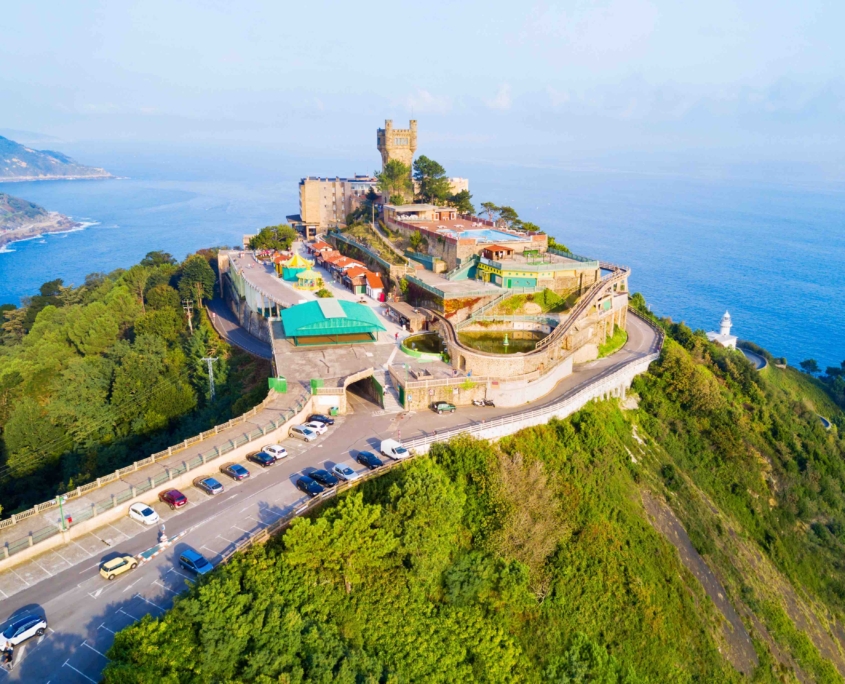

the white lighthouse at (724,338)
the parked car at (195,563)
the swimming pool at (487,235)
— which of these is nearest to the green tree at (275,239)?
the swimming pool at (487,235)

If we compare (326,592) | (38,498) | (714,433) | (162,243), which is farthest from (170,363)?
(162,243)

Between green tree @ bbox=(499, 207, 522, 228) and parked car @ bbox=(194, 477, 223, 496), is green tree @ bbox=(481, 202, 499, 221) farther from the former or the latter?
parked car @ bbox=(194, 477, 223, 496)

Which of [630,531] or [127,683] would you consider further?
[630,531]

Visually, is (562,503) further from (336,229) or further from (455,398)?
(336,229)

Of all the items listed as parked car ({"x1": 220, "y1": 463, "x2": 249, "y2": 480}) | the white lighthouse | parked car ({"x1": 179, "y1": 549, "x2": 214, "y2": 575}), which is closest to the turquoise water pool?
the white lighthouse

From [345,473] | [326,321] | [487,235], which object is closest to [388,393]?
[326,321]
